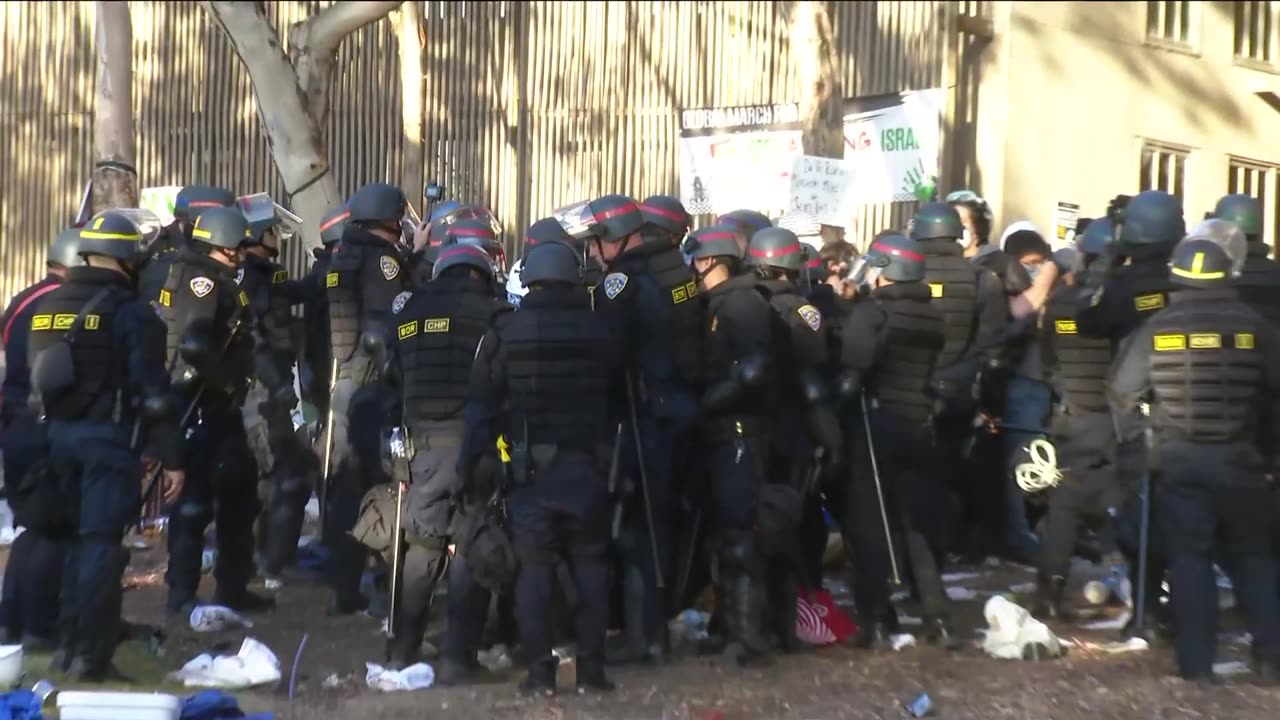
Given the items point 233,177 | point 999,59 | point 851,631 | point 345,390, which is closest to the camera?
point 851,631

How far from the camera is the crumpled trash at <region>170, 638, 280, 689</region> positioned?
7965 millimetres

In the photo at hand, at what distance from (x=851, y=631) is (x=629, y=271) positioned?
234cm

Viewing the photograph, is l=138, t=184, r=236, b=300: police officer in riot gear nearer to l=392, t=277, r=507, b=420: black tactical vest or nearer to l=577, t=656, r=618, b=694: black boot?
l=392, t=277, r=507, b=420: black tactical vest

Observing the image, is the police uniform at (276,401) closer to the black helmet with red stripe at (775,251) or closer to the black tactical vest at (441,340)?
the black tactical vest at (441,340)

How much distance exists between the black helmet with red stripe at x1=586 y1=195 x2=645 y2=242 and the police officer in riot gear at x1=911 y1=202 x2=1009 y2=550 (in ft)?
5.87

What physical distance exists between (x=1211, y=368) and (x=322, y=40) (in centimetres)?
778

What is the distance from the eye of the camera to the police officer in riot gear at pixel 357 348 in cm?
933

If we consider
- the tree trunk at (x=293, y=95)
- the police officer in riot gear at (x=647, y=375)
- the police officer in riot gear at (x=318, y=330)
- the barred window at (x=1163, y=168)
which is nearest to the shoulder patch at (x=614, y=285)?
the police officer in riot gear at (x=647, y=375)

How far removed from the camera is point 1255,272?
8852 mm

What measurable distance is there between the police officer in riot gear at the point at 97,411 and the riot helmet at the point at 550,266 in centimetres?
183

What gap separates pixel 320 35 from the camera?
1295cm

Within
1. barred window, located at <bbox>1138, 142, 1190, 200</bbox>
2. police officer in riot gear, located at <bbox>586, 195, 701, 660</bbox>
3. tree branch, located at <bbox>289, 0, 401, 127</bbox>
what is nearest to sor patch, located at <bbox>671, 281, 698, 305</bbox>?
police officer in riot gear, located at <bbox>586, 195, 701, 660</bbox>

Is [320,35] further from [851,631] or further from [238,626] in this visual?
[851,631]

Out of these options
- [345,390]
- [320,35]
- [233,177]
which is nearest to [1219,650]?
[345,390]
